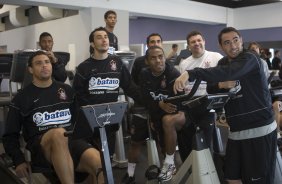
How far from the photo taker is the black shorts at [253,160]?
2334 mm

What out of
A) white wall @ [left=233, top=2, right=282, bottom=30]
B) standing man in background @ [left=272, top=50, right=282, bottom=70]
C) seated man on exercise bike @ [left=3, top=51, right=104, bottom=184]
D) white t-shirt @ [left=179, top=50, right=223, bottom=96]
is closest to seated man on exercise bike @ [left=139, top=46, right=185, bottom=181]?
white t-shirt @ [left=179, top=50, right=223, bottom=96]

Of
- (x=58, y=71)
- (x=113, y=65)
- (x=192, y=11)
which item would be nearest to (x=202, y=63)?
(x=113, y=65)

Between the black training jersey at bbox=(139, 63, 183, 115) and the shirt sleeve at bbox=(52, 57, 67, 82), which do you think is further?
the shirt sleeve at bbox=(52, 57, 67, 82)

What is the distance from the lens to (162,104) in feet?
9.79

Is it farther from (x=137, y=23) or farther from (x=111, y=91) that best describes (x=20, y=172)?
(x=137, y=23)

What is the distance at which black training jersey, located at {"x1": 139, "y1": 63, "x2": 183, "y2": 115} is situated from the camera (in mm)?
3100

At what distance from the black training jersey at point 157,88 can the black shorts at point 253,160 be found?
87cm

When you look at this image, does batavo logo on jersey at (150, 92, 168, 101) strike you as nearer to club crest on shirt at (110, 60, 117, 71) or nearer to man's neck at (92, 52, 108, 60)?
club crest on shirt at (110, 60, 117, 71)

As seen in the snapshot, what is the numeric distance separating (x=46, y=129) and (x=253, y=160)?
163cm

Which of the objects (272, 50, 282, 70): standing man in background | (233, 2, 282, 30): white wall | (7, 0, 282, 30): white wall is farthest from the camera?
(233, 2, 282, 30): white wall

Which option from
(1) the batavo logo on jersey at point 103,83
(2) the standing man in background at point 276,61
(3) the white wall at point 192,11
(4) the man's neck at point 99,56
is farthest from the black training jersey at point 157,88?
(2) the standing man in background at point 276,61

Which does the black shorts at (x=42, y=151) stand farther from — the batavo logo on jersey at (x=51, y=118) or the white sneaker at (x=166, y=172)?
the white sneaker at (x=166, y=172)

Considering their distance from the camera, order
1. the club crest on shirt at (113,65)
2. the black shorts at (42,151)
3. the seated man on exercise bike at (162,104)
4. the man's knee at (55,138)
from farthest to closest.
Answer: the club crest on shirt at (113,65) → the seated man on exercise bike at (162,104) → the black shorts at (42,151) → the man's knee at (55,138)

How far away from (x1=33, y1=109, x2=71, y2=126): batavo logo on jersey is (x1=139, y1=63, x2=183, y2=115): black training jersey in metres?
0.75
